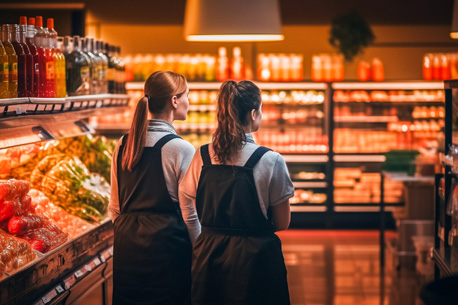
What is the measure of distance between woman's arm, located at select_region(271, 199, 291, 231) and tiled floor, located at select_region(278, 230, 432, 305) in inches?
103

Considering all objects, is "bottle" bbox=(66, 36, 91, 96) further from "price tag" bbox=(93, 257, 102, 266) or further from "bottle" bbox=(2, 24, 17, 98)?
"price tag" bbox=(93, 257, 102, 266)

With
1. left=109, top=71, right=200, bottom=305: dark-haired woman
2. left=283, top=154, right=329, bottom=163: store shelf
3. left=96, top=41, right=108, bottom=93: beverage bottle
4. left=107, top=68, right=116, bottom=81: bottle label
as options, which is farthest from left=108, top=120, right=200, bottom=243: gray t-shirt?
left=283, top=154, right=329, bottom=163: store shelf

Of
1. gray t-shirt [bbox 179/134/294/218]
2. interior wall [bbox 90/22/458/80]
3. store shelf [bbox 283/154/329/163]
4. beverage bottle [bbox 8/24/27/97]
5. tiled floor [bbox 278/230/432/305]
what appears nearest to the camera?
gray t-shirt [bbox 179/134/294/218]

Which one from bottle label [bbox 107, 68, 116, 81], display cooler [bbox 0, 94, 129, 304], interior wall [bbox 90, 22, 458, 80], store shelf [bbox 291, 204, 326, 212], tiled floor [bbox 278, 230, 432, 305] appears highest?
interior wall [bbox 90, 22, 458, 80]

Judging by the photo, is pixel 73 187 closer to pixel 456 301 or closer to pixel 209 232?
pixel 209 232

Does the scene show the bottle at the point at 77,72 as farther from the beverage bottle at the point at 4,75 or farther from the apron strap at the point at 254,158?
the apron strap at the point at 254,158

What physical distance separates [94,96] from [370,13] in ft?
17.2

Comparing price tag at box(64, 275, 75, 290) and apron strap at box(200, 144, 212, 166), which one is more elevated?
apron strap at box(200, 144, 212, 166)

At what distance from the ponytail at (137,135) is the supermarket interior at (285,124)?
1.13 ft

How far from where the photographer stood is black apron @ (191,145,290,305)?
8.95 feet

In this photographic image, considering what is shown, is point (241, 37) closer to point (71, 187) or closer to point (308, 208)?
point (71, 187)

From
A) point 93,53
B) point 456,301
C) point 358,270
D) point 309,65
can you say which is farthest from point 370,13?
point 456,301

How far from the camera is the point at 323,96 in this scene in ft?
28.9

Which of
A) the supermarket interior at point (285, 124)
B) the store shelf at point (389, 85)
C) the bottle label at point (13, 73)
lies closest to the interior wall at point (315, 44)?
the supermarket interior at point (285, 124)
